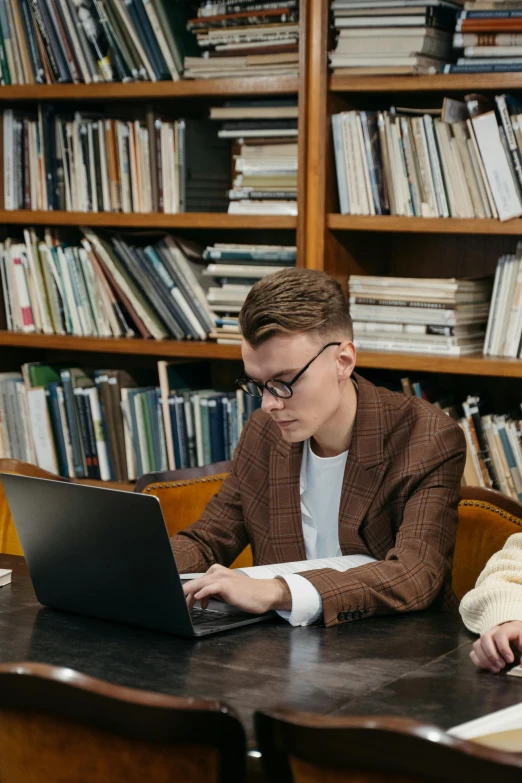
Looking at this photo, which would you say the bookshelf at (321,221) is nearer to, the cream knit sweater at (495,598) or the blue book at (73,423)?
the blue book at (73,423)

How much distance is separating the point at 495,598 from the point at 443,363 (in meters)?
1.34

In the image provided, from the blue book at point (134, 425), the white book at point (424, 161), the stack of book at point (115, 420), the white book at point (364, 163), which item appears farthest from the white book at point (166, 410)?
the white book at point (424, 161)

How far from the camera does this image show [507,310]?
2.92 metres

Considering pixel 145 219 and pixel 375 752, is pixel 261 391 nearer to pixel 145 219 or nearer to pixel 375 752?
pixel 375 752

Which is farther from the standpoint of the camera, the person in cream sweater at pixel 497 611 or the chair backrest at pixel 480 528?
the chair backrest at pixel 480 528

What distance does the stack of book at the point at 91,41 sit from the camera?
3.20 metres

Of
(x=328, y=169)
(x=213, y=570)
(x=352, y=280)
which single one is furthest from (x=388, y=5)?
(x=213, y=570)

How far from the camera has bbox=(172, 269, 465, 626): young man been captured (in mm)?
1729

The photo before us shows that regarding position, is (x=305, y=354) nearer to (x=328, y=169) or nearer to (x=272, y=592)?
(x=272, y=592)

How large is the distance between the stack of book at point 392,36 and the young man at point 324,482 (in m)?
1.11

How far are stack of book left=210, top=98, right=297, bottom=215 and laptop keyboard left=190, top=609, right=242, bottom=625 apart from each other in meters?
1.63

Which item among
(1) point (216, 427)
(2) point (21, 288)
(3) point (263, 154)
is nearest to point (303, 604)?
(1) point (216, 427)

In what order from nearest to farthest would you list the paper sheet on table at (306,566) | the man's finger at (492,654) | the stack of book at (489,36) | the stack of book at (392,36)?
the man's finger at (492,654), the paper sheet on table at (306,566), the stack of book at (489,36), the stack of book at (392,36)

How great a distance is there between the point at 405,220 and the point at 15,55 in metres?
1.44
